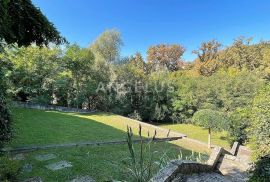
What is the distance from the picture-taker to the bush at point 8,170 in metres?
5.07

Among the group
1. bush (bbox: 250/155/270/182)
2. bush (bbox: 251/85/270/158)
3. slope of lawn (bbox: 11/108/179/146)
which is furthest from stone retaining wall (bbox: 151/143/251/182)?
slope of lawn (bbox: 11/108/179/146)

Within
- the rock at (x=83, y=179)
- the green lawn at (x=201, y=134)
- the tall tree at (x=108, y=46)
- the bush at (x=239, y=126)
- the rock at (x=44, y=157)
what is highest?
the tall tree at (x=108, y=46)

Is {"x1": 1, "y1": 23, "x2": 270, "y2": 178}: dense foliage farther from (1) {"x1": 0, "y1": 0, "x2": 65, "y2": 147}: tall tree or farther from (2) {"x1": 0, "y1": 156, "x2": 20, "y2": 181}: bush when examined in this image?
(2) {"x1": 0, "y1": 156, "x2": 20, "y2": 181}: bush

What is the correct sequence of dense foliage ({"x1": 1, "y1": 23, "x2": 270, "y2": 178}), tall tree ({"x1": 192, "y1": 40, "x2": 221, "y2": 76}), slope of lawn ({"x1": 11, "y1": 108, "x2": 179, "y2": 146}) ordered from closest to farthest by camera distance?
slope of lawn ({"x1": 11, "y1": 108, "x2": 179, "y2": 146})
dense foliage ({"x1": 1, "y1": 23, "x2": 270, "y2": 178})
tall tree ({"x1": 192, "y1": 40, "x2": 221, "y2": 76})

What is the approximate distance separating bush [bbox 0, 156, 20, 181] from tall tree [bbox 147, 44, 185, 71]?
36.1 m

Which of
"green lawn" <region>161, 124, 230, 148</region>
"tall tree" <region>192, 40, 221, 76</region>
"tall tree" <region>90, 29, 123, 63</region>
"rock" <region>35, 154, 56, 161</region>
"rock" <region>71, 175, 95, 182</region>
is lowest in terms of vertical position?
"rock" <region>71, 175, 95, 182</region>

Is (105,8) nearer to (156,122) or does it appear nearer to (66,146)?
(156,122)

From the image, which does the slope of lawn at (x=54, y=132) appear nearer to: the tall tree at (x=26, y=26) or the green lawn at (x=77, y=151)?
the green lawn at (x=77, y=151)

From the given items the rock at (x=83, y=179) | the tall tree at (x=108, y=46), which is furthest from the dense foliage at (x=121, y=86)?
the rock at (x=83, y=179)

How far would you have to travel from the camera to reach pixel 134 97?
2127 cm

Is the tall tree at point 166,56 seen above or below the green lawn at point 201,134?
above

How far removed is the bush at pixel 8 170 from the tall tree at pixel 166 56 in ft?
118

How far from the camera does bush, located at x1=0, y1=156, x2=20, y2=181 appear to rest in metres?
5.07

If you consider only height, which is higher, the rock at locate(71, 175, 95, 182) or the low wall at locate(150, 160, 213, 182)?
the low wall at locate(150, 160, 213, 182)
